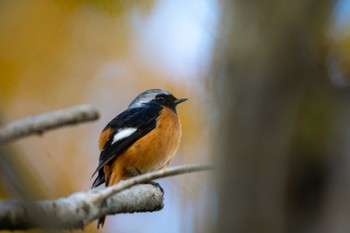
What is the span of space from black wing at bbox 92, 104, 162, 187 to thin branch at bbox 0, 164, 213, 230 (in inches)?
77.0

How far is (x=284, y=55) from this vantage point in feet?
5.14

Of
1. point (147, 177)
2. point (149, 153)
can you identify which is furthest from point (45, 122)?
point (149, 153)

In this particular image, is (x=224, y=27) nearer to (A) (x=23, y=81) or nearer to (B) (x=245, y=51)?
(B) (x=245, y=51)

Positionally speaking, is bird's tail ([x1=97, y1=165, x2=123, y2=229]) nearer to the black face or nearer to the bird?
the bird

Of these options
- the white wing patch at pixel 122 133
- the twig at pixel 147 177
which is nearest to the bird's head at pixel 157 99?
the white wing patch at pixel 122 133

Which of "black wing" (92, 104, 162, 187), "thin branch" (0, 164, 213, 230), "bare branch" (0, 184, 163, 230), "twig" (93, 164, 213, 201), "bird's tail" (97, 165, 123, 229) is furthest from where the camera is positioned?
"black wing" (92, 104, 162, 187)

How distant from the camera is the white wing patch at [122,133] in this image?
5582 millimetres

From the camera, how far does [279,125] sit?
150cm

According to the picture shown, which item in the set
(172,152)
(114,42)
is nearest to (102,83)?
(114,42)

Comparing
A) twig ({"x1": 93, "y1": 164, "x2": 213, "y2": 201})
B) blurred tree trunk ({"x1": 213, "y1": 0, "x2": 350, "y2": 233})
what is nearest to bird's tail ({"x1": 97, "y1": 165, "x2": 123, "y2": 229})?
twig ({"x1": 93, "y1": 164, "x2": 213, "y2": 201})

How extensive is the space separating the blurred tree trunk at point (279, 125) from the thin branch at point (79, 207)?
6.5 inches

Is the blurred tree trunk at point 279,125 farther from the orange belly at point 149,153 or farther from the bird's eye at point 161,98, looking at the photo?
the bird's eye at point 161,98

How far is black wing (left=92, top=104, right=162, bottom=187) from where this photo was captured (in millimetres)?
5305

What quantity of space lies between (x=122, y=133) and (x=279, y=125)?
4214 mm
